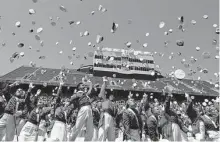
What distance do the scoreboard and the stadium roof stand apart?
167 centimetres

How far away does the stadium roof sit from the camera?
2288cm

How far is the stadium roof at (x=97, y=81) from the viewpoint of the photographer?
22875 millimetres

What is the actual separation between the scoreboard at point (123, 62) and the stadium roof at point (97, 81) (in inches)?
65.7

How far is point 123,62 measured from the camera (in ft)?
94.4

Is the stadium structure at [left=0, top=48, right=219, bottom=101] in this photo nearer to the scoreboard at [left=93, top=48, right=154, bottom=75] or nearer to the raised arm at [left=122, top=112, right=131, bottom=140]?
the scoreboard at [left=93, top=48, right=154, bottom=75]

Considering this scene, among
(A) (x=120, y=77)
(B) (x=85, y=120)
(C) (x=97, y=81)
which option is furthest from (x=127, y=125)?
(A) (x=120, y=77)

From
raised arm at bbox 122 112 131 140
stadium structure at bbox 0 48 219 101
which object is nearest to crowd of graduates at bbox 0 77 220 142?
raised arm at bbox 122 112 131 140

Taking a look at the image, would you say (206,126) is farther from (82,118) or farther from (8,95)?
(8,95)

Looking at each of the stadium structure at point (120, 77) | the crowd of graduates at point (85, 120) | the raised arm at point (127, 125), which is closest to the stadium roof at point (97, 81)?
the stadium structure at point (120, 77)

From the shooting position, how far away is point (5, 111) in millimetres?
8375

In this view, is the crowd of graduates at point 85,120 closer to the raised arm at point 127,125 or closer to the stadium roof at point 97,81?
the raised arm at point 127,125

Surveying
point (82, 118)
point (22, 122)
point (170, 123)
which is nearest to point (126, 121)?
point (82, 118)

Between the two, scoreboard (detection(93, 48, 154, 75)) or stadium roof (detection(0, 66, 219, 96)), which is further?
scoreboard (detection(93, 48, 154, 75))

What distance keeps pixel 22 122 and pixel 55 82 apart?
1213 centimetres
